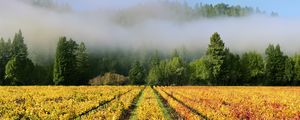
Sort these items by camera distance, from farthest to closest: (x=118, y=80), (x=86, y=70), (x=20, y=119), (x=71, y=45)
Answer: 1. (x=118, y=80)
2. (x=86, y=70)
3. (x=71, y=45)
4. (x=20, y=119)

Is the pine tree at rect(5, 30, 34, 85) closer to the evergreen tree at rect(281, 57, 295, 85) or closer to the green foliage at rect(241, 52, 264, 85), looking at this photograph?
the green foliage at rect(241, 52, 264, 85)

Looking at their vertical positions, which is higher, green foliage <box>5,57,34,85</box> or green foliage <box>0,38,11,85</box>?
green foliage <box>0,38,11,85</box>

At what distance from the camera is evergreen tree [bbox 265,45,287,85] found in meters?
113

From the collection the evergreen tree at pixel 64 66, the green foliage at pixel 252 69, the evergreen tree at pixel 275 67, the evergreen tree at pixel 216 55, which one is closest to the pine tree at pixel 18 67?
the evergreen tree at pixel 64 66

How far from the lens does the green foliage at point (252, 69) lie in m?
117

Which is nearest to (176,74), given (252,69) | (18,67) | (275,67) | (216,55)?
(252,69)

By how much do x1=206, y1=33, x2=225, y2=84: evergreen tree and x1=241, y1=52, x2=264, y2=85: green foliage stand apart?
14170mm

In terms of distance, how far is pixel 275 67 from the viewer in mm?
114062

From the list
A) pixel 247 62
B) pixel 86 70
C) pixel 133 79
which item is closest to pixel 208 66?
pixel 247 62

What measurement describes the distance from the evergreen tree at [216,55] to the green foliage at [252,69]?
14.2m

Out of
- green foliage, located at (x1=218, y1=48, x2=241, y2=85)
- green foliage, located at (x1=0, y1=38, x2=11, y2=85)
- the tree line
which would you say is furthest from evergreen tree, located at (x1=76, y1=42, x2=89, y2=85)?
green foliage, located at (x1=218, y1=48, x2=241, y2=85)

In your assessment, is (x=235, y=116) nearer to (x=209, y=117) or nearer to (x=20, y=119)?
(x=209, y=117)

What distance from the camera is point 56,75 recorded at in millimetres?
98812

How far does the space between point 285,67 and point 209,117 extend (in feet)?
306
